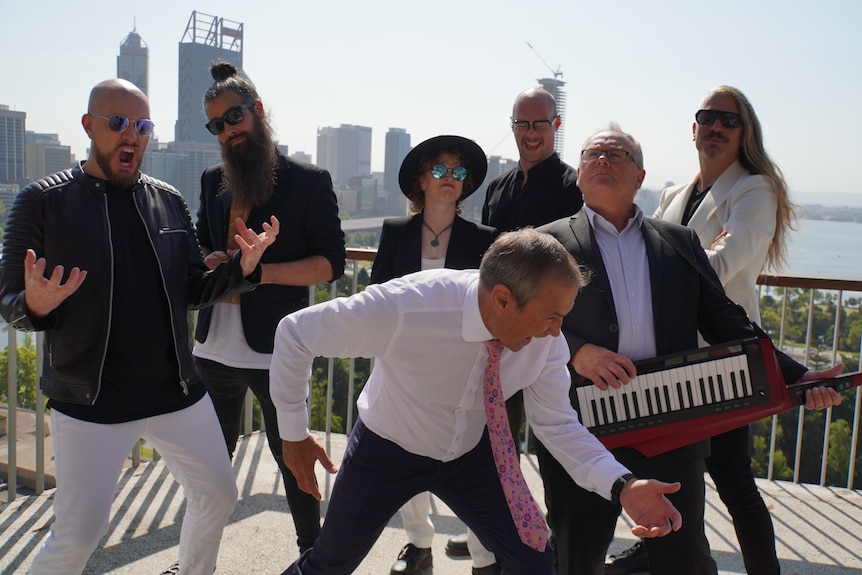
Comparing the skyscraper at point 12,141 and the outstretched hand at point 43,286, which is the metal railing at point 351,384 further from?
the skyscraper at point 12,141

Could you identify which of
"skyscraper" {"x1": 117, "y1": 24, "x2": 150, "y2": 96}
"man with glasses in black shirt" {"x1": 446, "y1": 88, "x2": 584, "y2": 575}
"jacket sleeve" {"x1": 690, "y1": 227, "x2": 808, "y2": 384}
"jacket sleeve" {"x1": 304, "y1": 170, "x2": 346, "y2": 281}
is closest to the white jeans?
"jacket sleeve" {"x1": 304, "y1": 170, "x2": 346, "y2": 281}

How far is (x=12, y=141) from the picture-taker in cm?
1583

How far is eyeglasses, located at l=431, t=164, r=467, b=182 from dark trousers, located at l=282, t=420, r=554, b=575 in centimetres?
132

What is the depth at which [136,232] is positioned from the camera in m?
2.24

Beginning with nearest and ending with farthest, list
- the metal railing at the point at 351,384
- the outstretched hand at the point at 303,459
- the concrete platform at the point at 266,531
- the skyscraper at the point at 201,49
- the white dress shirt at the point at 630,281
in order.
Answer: the outstretched hand at the point at 303,459 < the white dress shirt at the point at 630,281 < the concrete platform at the point at 266,531 < the metal railing at the point at 351,384 < the skyscraper at the point at 201,49

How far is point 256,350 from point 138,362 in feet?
1.83

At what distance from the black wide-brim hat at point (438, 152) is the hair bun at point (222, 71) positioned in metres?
0.80

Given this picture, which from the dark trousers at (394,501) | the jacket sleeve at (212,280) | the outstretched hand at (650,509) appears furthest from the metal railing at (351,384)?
the outstretched hand at (650,509)

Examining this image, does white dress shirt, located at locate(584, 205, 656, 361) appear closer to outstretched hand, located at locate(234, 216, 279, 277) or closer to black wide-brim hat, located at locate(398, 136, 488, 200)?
black wide-brim hat, located at locate(398, 136, 488, 200)

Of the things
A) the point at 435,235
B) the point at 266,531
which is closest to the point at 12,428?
the point at 266,531

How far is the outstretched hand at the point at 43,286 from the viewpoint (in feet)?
6.30

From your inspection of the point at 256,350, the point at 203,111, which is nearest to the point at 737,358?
the point at 256,350

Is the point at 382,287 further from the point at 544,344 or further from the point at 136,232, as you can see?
the point at 136,232

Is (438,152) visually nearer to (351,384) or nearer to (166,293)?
(166,293)
